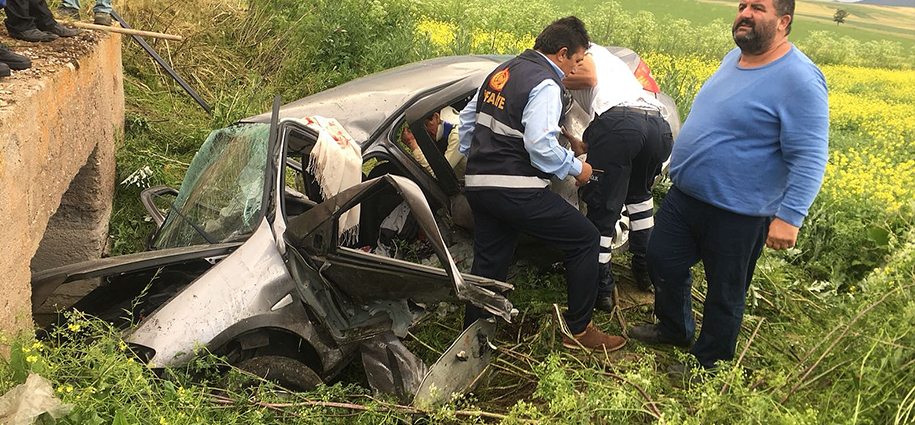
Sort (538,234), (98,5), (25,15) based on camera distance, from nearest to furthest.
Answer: (538,234)
(25,15)
(98,5)

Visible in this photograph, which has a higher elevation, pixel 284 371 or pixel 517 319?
pixel 284 371

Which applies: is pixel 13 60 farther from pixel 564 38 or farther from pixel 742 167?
pixel 742 167

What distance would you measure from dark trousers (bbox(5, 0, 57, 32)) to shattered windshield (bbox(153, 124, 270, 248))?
5.54ft

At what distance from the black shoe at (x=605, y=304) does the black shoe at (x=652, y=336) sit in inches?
9.9

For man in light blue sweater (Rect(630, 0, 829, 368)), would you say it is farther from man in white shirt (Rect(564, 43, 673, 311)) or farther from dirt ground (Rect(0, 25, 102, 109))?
dirt ground (Rect(0, 25, 102, 109))

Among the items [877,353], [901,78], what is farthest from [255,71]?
[901,78]

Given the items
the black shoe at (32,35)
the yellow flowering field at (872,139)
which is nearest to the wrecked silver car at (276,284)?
the black shoe at (32,35)

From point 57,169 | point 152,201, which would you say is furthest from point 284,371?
point 57,169

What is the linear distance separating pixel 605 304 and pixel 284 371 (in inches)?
80.6

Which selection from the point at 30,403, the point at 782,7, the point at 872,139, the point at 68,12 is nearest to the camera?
the point at 30,403

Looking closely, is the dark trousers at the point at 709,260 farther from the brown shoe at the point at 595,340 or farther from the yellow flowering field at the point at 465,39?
the yellow flowering field at the point at 465,39

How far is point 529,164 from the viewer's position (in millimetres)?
3338

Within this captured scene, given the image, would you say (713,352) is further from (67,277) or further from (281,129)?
(67,277)

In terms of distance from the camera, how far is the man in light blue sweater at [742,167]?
2795 millimetres
